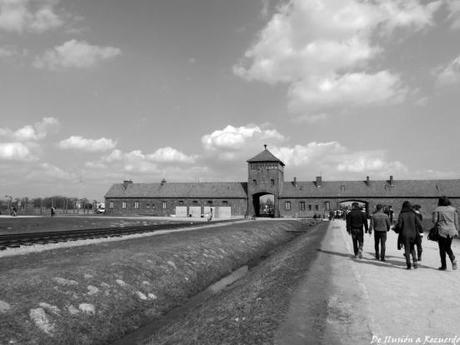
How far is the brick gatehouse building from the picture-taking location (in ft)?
227

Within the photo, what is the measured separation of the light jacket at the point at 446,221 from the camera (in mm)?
10992

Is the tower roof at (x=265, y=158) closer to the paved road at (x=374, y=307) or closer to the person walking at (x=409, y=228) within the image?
the person walking at (x=409, y=228)

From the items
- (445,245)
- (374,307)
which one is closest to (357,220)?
(445,245)

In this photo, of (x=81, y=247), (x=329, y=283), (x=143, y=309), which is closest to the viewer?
(x=329, y=283)

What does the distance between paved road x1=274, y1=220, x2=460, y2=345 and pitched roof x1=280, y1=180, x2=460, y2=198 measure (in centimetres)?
6151

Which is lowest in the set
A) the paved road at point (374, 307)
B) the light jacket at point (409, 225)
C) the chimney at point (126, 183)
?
the paved road at point (374, 307)

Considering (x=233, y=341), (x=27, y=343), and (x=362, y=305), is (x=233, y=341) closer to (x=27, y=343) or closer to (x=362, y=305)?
(x=362, y=305)

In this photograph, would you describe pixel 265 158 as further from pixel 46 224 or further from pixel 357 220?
pixel 357 220

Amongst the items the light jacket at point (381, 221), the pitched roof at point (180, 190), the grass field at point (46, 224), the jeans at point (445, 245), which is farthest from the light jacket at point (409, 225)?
the pitched roof at point (180, 190)

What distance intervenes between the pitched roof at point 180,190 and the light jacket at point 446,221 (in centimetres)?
6152

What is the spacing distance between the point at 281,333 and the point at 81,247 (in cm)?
1298

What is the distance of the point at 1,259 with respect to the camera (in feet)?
42.1

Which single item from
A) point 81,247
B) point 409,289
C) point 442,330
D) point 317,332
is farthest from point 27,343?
point 81,247

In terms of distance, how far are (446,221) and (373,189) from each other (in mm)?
63375
